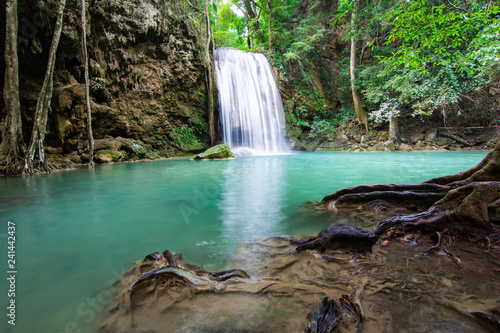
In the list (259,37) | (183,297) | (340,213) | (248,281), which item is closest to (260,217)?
(340,213)

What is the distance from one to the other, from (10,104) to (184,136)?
26.4ft

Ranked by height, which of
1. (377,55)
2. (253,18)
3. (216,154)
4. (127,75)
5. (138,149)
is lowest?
(216,154)

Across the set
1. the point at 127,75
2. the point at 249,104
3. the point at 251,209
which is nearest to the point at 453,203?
the point at 251,209

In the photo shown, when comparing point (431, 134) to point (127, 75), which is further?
point (431, 134)

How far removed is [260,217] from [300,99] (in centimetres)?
1735

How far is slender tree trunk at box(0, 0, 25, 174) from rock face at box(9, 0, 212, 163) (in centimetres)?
169

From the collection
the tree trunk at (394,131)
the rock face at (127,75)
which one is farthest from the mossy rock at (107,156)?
the tree trunk at (394,131)

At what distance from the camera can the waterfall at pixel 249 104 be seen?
15.7 m

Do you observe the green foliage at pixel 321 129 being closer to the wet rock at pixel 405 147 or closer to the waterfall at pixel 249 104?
the waterfall at pixel 249 104

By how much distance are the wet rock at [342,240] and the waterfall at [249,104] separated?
1346 centimetres

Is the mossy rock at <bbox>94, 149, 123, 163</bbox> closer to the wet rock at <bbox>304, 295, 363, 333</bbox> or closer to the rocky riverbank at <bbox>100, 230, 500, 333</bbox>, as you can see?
the rocky riverbank at <bbox>100, 230, 500, 333</bbox>

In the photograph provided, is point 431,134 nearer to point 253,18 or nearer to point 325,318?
point 253,18

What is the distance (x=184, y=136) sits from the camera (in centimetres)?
1446

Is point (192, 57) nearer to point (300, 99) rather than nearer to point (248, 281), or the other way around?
point (300, 99)
